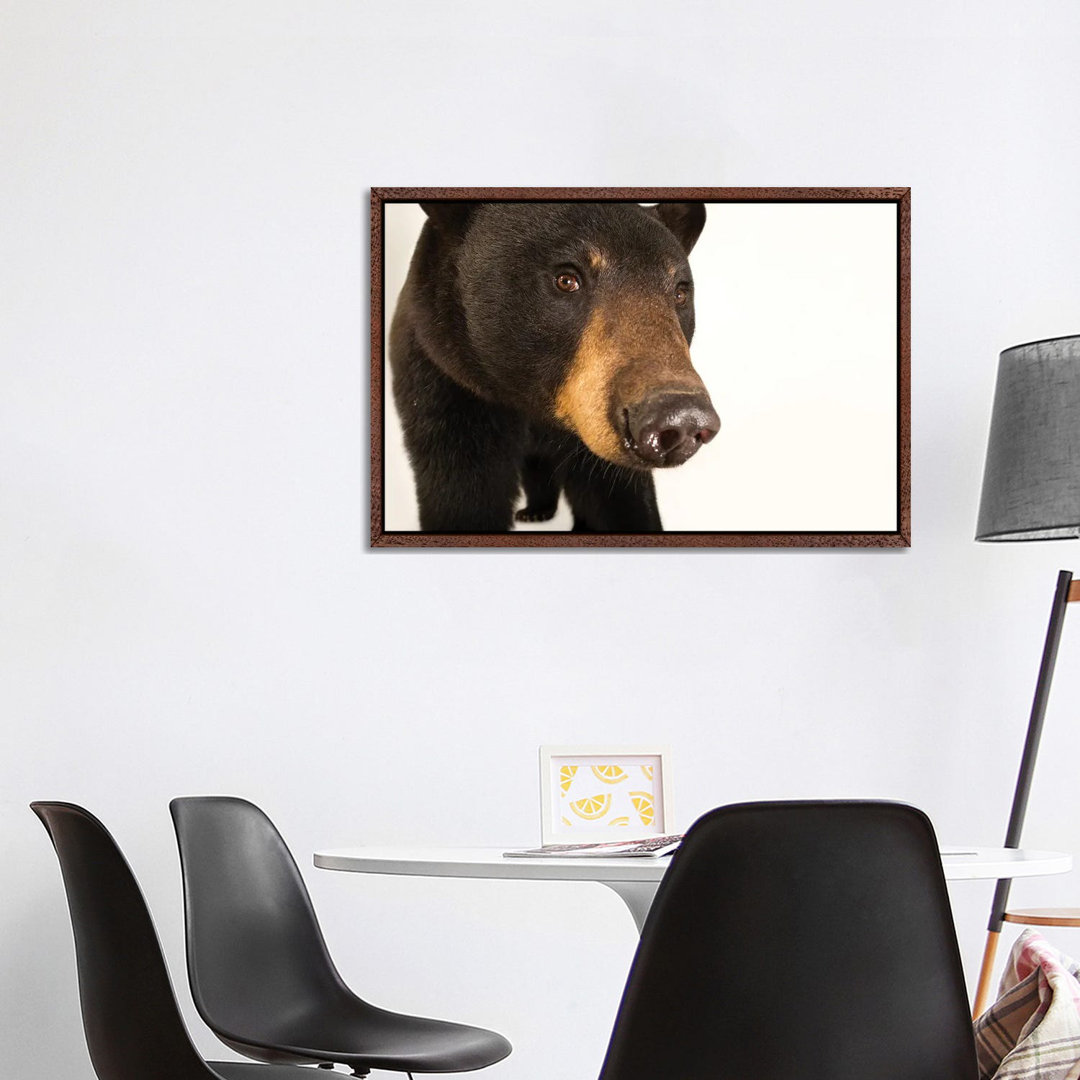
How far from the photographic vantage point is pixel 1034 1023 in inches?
55.9

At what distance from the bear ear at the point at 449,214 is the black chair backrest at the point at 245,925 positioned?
4.37 feet

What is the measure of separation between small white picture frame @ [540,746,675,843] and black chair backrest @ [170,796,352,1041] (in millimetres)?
611

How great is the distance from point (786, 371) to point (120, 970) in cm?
191

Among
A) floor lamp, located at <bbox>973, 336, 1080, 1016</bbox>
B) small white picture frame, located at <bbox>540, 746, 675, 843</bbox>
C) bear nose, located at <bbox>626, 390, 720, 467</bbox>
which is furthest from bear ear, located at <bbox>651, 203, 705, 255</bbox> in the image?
small white picture frame, located at <bbox>540, 746, 675, 843</bbox>

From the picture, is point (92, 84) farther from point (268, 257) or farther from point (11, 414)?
point (11, 414)

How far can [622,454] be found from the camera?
288cm

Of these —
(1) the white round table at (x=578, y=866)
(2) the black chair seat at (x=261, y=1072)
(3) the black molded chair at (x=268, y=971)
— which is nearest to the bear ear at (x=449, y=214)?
(3) the black molded chair at (x=268, y=971)

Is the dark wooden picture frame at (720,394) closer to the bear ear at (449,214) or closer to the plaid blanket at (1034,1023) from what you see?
the bear ear at (449,214)

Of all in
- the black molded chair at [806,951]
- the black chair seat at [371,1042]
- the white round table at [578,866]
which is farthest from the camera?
the black chair seat at [371,1042]

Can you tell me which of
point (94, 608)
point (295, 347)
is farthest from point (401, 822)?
point (295, 347)

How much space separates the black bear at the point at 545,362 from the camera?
2.87 metres

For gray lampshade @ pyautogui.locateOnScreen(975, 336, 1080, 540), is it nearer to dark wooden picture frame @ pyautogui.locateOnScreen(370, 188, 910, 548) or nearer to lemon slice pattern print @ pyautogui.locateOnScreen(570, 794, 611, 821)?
dark wooden picture frame @ pyautogui.locateOnScreen(370, 188, 910, 548)

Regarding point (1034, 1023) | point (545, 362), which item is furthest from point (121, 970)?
point (545, 362)

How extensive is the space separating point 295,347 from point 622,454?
0.77 meters
